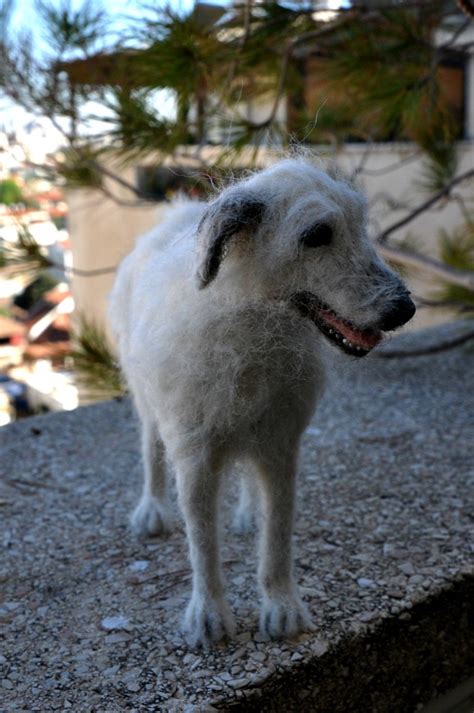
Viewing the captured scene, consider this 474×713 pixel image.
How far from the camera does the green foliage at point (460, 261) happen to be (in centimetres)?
224

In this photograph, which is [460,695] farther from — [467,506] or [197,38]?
[197,38]

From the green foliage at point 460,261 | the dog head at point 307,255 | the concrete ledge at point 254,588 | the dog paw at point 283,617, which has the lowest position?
the concrete ledge at point 254,588

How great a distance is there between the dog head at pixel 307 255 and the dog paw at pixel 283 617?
1.41 ft

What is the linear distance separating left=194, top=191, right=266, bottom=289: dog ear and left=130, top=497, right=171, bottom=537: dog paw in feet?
2.19

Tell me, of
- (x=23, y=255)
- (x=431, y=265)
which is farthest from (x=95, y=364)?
(x=431, y=265)

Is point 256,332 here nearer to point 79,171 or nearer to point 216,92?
point 216,92

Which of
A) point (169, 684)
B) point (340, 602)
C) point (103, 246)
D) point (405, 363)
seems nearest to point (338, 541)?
point (340, 602)

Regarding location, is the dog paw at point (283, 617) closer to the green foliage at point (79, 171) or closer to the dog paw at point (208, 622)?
the dog paw at point (208, 622)

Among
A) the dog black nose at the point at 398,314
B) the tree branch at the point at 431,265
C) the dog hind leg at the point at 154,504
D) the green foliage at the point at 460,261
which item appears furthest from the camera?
the green foliage at the point at 460,261

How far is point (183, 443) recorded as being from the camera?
0.93 m

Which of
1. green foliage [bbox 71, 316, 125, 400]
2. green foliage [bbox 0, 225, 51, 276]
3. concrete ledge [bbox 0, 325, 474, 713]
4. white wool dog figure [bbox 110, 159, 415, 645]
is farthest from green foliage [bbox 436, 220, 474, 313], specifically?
white wool dog figure [bbox 110, 159, 415, 645]

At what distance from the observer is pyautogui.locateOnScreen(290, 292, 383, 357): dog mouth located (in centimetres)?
77

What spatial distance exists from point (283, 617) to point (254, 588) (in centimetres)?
14

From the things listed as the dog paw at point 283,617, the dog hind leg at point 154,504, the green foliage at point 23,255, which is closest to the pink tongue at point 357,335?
the dog paw at point 283,617
